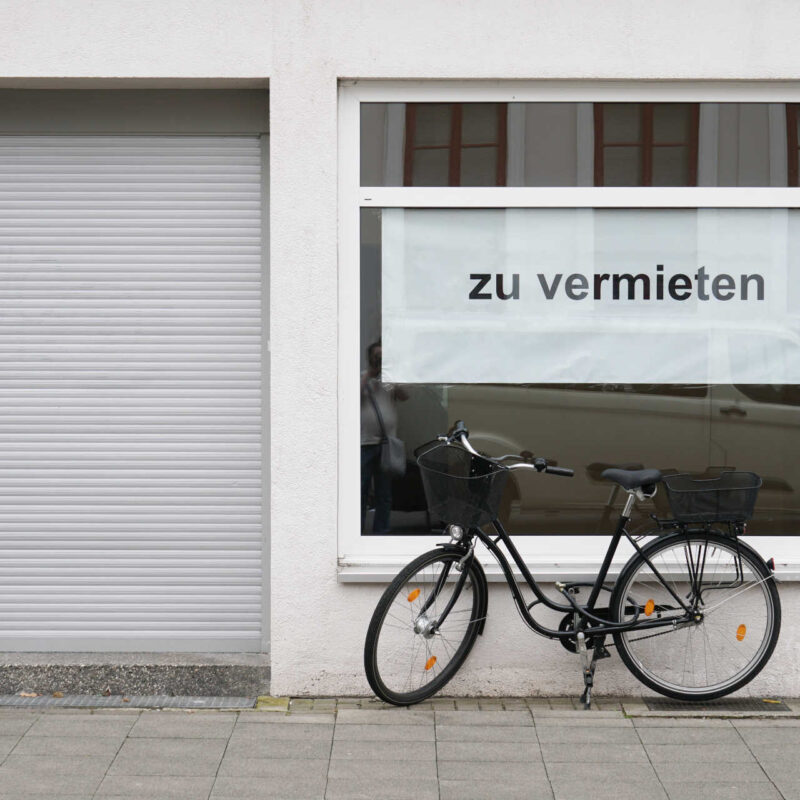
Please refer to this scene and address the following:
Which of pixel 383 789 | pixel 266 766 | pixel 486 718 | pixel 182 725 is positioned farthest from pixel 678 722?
pixel 182 725

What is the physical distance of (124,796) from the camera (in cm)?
A: 491

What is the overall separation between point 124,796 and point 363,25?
3.77 metres

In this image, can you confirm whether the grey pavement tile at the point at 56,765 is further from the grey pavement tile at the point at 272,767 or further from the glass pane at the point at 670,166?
the glass pane at the point at 670,166

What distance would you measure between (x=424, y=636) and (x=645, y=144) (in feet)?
9.01

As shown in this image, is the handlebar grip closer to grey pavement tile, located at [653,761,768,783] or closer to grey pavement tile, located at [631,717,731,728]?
grey pavement tile, located at [631,717,731,728]

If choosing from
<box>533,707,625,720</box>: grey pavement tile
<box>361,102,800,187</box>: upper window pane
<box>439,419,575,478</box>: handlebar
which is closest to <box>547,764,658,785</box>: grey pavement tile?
<box>533,707,625,720</box>: grey pavement tile

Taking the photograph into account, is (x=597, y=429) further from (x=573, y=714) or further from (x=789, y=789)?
(x=789, y=789)

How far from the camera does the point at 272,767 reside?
206 inches

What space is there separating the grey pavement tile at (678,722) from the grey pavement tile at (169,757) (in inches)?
77.4

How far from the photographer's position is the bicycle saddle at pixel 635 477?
5.93 meters

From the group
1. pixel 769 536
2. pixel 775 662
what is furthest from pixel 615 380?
pixel 775 662

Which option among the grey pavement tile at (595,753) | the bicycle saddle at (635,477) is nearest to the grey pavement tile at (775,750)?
the grey pavement tile at (595,753)

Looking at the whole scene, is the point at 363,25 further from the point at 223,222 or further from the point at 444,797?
the point at 444,797

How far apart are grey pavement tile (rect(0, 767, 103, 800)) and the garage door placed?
152cm
